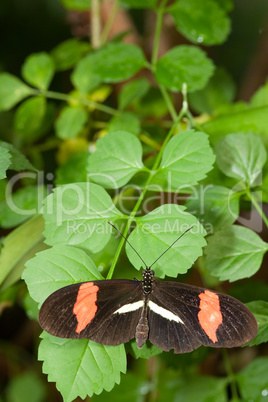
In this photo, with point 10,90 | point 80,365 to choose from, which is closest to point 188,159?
point 80,365

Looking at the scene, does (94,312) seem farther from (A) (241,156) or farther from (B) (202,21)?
(B) (202,21)

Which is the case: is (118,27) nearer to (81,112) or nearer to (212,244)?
(81,112)

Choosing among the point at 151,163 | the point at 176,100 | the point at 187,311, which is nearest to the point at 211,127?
the point at 151,163

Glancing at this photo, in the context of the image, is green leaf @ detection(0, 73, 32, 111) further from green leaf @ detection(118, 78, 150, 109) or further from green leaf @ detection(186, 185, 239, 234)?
green leaf @ detection(186, 185, 239, 234)

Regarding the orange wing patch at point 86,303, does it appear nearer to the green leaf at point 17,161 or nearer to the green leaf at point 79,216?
the green leaf at point 79,216

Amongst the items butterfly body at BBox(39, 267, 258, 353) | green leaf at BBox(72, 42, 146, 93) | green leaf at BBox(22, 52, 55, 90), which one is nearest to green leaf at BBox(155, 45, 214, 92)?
green leaf at BBox(72, 42, 146, 93)
